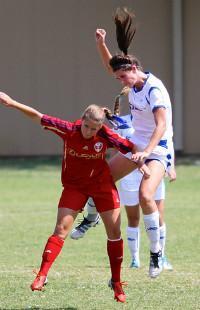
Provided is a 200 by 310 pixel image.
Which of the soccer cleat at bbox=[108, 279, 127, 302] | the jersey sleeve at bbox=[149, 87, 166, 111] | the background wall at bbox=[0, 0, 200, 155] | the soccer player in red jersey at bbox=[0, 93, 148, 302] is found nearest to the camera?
the soccer player in red jersey at bbox=[0, 93, 148, 302]

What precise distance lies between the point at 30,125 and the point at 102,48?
1309 centimetres

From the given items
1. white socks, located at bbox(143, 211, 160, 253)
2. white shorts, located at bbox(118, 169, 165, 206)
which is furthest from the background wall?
white socks, located at bbox(143, 211, 160, 253)

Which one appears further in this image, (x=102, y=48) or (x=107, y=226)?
(x=102, y=48)

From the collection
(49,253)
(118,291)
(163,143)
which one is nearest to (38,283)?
(49,253)

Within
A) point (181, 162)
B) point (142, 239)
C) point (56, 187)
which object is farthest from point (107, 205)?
point (181, 162)

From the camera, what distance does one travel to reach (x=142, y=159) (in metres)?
7.79

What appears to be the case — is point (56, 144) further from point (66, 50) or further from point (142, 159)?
point (142, 159)

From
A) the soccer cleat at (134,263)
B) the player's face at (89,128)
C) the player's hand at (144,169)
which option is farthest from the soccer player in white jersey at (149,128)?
the soccer cleat at (134,263)

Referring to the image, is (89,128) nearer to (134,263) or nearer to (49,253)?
(49,253)

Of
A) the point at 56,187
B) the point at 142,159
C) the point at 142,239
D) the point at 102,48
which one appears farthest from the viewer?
the point at 56,187

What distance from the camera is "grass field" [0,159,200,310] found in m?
7.96

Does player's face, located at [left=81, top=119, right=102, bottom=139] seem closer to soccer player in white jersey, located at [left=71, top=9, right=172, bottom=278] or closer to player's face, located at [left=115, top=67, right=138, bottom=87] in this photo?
soccer player in white jersey, located at [left=71, top=9, right=172, bottom=278]

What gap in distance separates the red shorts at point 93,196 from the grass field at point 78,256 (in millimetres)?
817

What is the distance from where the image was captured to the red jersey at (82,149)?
7781 millimetres
